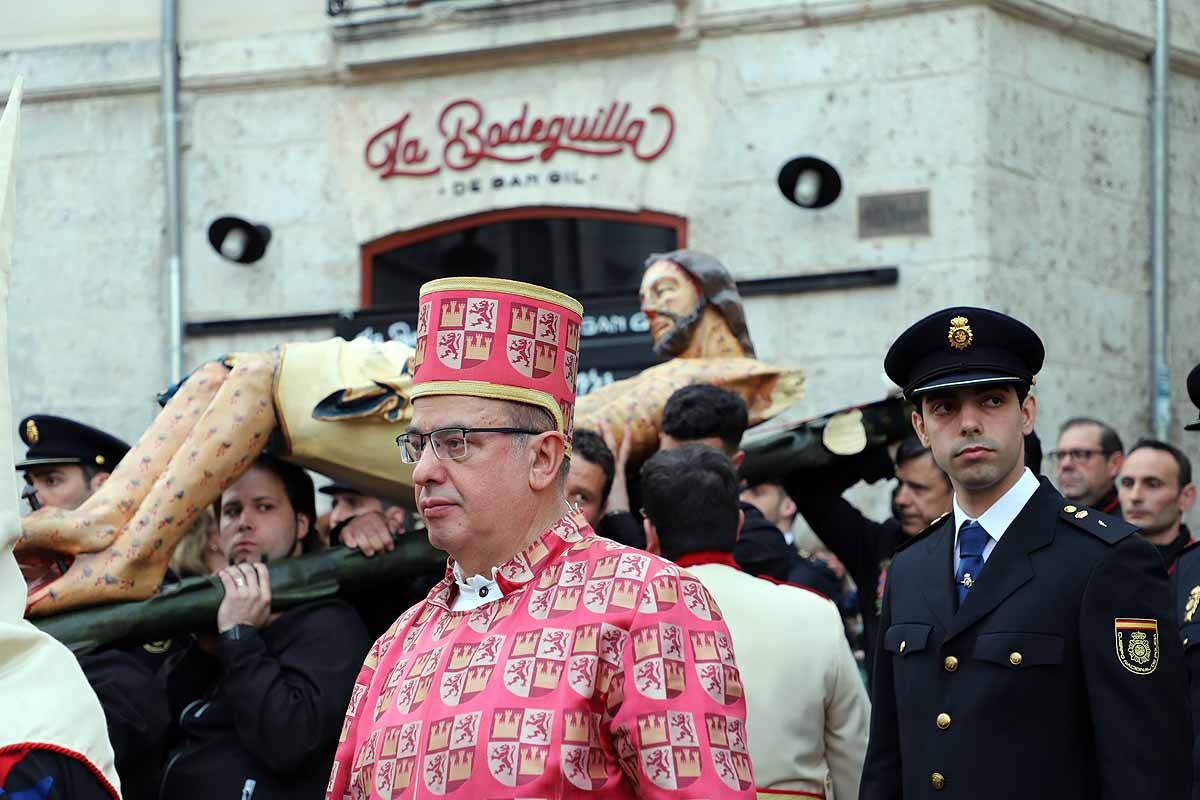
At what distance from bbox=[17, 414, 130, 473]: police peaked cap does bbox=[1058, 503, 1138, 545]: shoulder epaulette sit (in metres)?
3.91

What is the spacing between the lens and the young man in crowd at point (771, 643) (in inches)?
175

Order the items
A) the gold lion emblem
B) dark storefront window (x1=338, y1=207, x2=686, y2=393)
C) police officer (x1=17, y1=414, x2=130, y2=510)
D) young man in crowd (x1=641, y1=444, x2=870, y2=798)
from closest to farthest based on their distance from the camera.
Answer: the gold lion emblem → young man in crowd (x1=641, y1=444, x2=870, y2=798) → police officer (x1=17, y1=414, x2=130, y2=510) → dark storefront window (x1=338, y1=207, x2=686, y2=393)

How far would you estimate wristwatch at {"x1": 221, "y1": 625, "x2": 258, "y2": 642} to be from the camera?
16.8ft

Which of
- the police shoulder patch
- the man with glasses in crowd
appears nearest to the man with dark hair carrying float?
the police shoulder patch

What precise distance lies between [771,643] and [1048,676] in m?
0.99

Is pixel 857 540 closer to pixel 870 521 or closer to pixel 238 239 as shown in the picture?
pixel 870 521

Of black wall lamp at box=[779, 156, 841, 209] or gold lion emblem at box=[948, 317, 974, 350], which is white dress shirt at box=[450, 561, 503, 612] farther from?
black wall lamp at box=[779, 156, 841, 209]

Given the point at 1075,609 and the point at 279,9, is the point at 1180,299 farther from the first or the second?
the point at 1075,609

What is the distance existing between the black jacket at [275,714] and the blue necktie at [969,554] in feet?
6.23

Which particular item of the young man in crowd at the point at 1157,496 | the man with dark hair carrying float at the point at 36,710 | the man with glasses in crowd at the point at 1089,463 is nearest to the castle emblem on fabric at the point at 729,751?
the man with dark hair carrying float at the point at 36,710

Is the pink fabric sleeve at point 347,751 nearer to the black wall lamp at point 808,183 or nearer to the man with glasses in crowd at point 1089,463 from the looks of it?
the man with glasses in crowd at point 1089,463

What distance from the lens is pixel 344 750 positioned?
3.54 meters

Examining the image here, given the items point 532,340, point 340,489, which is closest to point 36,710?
point 532,340

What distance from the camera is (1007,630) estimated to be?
369cm
